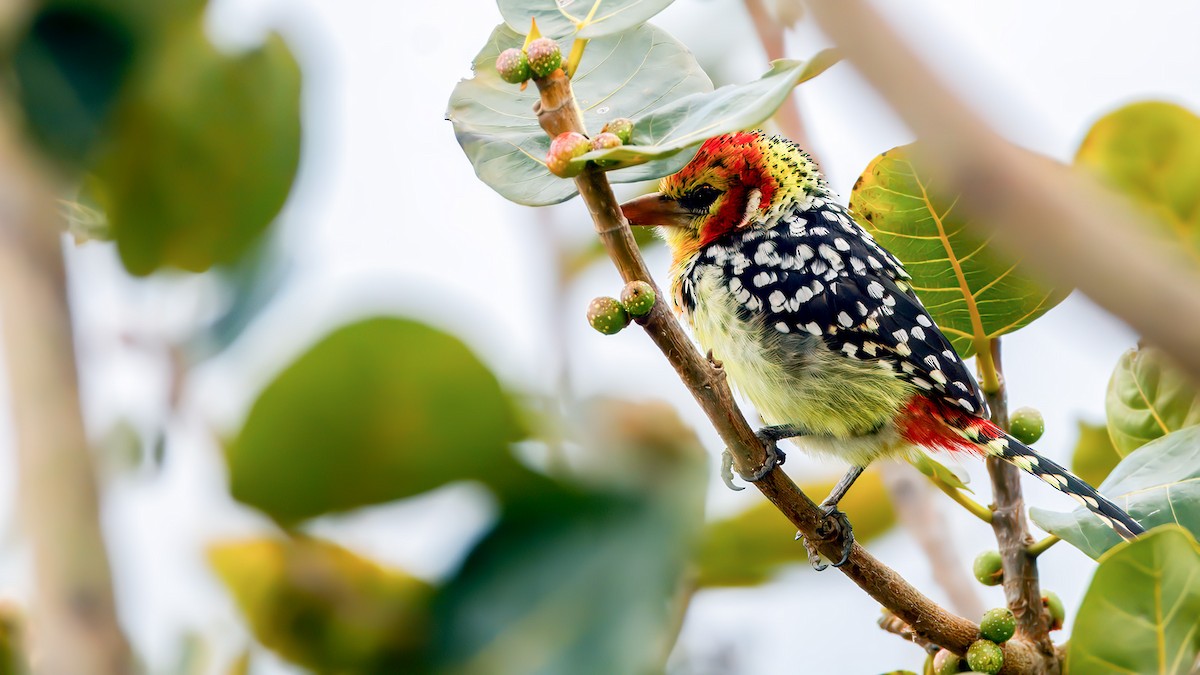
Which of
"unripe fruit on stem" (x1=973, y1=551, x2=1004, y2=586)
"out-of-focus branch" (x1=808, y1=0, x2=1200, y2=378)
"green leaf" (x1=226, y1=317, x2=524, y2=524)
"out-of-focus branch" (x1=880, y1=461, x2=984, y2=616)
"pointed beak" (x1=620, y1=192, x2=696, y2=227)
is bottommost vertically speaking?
"out-of-focus branch" (x1=880, y1=461, x2=984, y2=616)

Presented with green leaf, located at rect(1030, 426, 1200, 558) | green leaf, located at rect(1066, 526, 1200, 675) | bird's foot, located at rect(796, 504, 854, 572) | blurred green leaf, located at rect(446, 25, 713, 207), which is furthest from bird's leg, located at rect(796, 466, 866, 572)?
blurred green leaf, located at rect(446, 25, 713, 207)

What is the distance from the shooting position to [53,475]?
433mm

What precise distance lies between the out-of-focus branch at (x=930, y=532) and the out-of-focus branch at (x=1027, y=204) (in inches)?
62.8

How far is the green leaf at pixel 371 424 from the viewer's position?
1.82 ft

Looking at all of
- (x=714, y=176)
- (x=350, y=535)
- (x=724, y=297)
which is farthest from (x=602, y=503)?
(x=714, y=176)

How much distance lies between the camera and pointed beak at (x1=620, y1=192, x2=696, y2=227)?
7.12 ft

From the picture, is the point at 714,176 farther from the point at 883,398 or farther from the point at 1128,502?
the point at 1128,502

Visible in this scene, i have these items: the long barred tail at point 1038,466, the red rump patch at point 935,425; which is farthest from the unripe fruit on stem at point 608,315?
the red rump patch at point 935,425

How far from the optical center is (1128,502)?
1.36 metres

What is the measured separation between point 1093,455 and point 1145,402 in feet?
0.86

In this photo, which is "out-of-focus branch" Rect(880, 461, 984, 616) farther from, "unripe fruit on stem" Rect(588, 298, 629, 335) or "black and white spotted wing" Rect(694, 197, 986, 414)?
"unripe fruit on stem" Rect(588, 298, 629, 335)

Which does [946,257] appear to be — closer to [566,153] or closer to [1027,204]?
[566,153]

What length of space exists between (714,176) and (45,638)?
6.13 ft

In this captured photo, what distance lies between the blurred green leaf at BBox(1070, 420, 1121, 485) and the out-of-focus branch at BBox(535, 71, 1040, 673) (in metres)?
0.51
